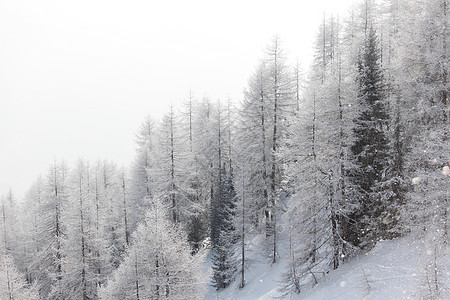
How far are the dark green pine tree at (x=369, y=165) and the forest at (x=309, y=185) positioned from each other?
2.7 inches

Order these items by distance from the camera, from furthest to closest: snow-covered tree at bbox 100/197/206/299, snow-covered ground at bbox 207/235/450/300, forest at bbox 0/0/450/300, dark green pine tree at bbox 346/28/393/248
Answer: snow-covered tree at bbox 100/197/206/299 → dark green pine tree at bbox 346/28/393/248 → forest at bbox 0/0/450/300 → snow-covered ground at bbox 207/235/450/300

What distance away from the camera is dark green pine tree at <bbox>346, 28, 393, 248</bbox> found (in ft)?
56.3

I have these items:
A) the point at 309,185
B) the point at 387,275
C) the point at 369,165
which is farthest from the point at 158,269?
the point at 369,165

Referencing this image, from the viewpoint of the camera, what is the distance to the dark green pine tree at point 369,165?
675 inches

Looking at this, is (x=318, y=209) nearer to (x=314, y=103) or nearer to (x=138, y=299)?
(x=314, y=103)

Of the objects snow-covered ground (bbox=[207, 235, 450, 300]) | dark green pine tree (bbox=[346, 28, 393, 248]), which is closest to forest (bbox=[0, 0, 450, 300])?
dark green pine tree (bbox=[346, 28, 393, 248])

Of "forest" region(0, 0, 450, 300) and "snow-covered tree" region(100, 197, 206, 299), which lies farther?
"snow-covered tree" region(100, 197, 206, 299)

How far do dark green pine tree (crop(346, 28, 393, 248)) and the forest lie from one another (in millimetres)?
69

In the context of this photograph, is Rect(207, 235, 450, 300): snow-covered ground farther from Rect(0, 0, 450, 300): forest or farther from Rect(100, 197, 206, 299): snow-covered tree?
Rect(100, 197, 206, 299): snow-covered tree

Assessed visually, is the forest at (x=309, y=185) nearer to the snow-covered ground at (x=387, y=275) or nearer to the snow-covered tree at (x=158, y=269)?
the snow-covered tree at (x=158, y=269)

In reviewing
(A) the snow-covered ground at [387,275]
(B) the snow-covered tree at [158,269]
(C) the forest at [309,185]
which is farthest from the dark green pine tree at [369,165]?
(B) the snow-covered tree at [158,269]

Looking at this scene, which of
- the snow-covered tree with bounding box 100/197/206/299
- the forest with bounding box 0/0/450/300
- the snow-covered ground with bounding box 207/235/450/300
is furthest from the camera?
the snow-covered tree with bounding box 100/197/206/299

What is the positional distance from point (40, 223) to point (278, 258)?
20778 millimetres

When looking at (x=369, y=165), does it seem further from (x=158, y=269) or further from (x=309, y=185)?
(x=158, y=269)
